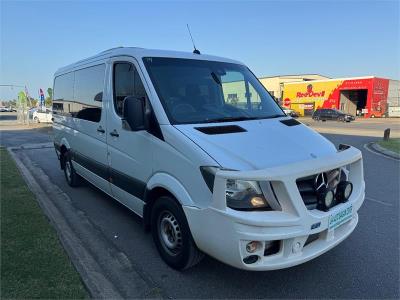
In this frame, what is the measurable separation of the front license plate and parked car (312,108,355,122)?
123 feet

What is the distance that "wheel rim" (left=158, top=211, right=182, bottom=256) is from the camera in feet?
11.9

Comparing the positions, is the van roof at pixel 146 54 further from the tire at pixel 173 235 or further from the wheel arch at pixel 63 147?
the wheel arch at pixel 63 147

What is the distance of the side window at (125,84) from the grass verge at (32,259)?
1890 mm

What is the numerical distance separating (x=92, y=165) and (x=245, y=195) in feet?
11.7

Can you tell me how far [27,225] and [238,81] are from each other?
141 inches

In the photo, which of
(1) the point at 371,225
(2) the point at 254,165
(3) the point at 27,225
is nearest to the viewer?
(2) the point at 254,165

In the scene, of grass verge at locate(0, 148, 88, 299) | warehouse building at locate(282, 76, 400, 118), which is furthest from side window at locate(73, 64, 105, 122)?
warehouse building at locate(282, 76, 400, 118)

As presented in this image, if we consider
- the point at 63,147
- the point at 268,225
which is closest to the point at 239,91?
the point at 268,225

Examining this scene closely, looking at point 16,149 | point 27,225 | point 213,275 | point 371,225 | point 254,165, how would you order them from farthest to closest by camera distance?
point 16,149 → point 371,225 → point 27,225 → point 213,275 → point 254,165

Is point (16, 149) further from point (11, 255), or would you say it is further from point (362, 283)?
point (362, 283)

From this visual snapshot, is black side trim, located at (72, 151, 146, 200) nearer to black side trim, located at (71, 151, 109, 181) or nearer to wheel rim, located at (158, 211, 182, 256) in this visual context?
black side trim, located at (71, 151, 109, 181)

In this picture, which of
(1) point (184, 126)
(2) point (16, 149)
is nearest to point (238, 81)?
(1) point (184, 126)

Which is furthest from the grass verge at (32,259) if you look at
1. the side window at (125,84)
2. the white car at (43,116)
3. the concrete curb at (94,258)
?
the white car at (43,116)

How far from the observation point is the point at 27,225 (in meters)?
4.75
